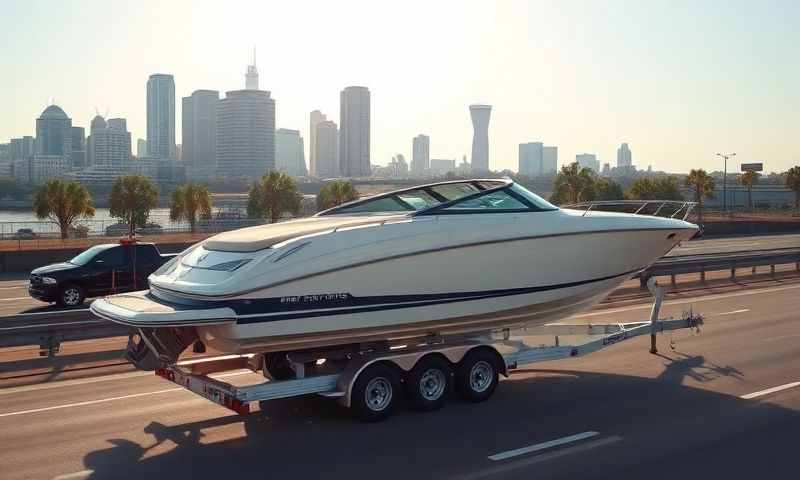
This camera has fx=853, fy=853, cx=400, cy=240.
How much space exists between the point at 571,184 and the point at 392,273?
189 feet

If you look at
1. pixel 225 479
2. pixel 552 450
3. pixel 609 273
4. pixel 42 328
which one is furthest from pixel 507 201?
pixel 42 328

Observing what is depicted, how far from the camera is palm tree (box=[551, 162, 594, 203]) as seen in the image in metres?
66.3

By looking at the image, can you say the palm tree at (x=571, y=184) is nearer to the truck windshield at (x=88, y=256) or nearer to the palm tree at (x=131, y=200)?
the palm tree at (x=131, y=200)

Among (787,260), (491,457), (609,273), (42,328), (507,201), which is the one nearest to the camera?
(491,457)

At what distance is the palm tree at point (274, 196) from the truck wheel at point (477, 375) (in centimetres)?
4992

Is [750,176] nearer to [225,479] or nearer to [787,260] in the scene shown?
[787,260]

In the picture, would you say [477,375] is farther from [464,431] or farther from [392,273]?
[392,273]

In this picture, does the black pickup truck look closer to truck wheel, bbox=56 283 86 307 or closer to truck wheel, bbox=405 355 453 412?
truck wheel, bbox=56 283 86 307

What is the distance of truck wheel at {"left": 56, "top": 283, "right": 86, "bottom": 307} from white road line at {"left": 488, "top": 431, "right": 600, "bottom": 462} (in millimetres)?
15572

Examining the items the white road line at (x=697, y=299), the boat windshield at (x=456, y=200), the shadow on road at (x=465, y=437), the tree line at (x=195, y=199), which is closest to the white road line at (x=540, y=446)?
the shadow on road at (x=465, y=437)

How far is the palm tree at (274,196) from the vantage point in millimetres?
62156

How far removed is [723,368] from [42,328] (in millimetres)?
10850

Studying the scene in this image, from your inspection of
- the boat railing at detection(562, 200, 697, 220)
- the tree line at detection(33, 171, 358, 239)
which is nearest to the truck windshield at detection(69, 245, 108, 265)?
the boat railing at detection(562, 200, 697, 220)

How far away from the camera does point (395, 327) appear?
1059cm
